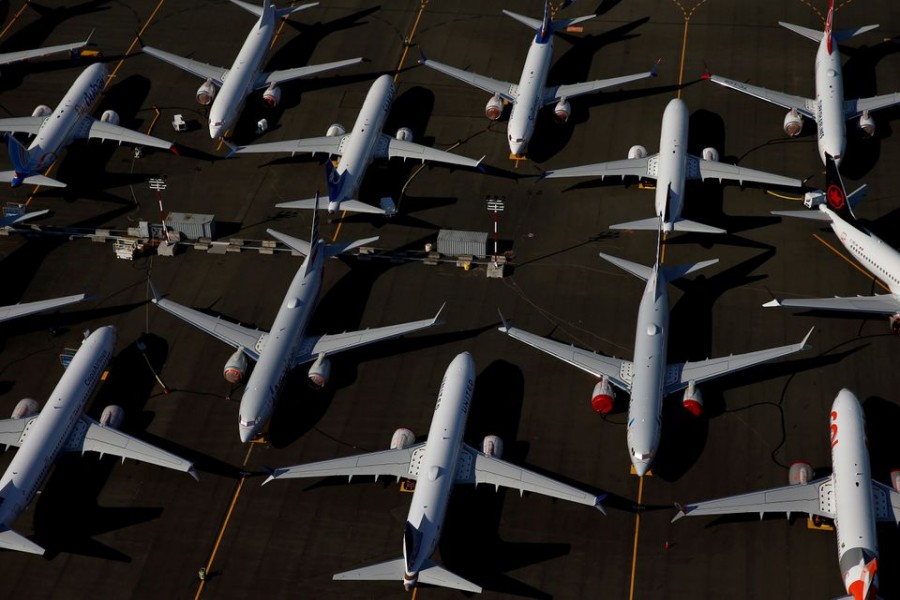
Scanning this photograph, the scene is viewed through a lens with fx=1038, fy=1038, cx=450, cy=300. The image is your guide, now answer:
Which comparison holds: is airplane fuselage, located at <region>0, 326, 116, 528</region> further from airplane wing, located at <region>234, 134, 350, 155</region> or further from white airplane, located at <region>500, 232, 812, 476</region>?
white airplane, located at <region>500, 232, 812, 476</region>

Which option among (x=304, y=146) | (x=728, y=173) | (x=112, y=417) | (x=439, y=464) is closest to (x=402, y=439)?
(x=439, y=464)

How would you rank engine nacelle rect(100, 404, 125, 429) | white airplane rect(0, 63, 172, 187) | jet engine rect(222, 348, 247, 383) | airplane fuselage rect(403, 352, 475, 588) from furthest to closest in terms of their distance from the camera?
white airplane rect(0, 63, 172, 187) < jet engine rect(222, 348, 247, 383) < engine nacelle rect(100, 404, 125, 429) < airplane fuselage rect(403, 352, 475, 588)

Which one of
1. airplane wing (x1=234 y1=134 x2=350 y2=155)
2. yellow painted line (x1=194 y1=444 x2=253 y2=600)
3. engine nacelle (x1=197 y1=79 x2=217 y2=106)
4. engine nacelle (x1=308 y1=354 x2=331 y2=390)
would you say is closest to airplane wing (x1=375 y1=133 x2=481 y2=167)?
airplane wing (x1=234 y1=134 x2=350 y2=155)

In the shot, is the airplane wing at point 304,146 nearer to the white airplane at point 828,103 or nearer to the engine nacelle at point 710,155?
the engine nacelle at point 710,155

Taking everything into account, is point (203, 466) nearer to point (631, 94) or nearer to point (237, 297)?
point (237, 297)

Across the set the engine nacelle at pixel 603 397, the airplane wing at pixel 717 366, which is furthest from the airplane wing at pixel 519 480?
the airplane wing at pixel 717 366

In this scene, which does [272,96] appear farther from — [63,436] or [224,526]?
[224,526]

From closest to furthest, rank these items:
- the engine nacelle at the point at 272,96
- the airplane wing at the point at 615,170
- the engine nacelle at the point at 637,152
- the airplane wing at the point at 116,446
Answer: the airplane wing at the point at 116,446
the airplane wing at the point at 615,170
the engine nacelle at the point at 637,152
the engine nacelle at the point at 272,96
